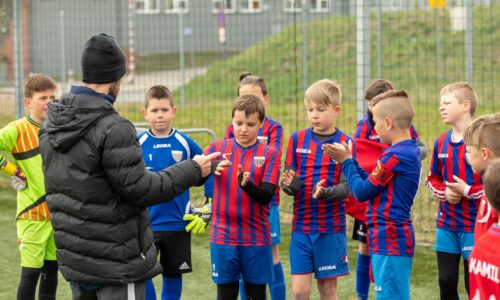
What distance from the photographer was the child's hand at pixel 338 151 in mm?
5457

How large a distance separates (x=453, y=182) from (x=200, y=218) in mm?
1637

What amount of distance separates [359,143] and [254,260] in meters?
1.51

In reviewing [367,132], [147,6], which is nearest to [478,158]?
[367,132]

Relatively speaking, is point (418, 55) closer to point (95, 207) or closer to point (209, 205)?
point (209, 205)

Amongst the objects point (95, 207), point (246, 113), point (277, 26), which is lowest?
point (95, 207)

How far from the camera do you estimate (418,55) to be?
1836cm

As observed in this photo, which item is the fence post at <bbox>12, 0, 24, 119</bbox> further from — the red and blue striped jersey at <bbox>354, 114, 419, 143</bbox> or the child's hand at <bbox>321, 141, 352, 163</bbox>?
the child's hand at <bbox>321, 141, 352, 163</bbox>

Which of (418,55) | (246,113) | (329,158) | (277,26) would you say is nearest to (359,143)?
(329,158)

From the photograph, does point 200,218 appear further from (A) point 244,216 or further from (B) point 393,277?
(B) point 393,277

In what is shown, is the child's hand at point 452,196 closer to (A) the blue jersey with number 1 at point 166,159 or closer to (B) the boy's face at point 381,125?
(B) the boy's face at point 381,125

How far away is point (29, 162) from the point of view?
6.14 m

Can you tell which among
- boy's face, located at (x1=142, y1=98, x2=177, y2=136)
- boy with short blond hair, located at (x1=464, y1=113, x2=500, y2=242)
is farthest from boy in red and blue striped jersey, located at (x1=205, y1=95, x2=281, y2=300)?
boy with short blond hair, located at (x1=464, y1=113, x2=500, y2=242)

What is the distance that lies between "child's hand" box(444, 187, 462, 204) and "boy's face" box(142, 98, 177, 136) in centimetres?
190

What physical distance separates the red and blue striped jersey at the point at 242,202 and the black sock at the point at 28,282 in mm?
1324
